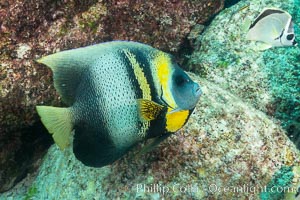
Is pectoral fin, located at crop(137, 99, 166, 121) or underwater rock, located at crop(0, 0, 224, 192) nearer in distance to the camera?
pectoral fin, located at crop(137, 99, 166, 121)

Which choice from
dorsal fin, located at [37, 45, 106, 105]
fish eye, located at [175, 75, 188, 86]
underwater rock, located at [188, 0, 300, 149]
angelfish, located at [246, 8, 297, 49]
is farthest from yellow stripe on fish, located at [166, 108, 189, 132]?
underwater rock, located at [188, 0, 300, 149]

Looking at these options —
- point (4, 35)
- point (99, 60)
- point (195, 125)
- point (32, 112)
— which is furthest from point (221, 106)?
point (4, 35)

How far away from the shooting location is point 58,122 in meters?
1.92

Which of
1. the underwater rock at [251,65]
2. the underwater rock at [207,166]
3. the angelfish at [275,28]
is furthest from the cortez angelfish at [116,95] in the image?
the underwater rock at [251,65]

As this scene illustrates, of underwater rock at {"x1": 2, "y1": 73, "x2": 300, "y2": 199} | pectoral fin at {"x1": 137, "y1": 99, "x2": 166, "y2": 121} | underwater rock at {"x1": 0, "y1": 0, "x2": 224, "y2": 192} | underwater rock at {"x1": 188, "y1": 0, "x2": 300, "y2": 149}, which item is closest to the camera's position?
pectoral fin at {"x1": 137, "y1": 99, "x2": 166, "y2": 121}

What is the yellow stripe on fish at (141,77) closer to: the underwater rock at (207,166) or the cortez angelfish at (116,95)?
the cortez angelfish at (116,95)

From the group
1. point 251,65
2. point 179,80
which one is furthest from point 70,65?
point 251,65

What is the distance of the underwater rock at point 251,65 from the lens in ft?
11.4

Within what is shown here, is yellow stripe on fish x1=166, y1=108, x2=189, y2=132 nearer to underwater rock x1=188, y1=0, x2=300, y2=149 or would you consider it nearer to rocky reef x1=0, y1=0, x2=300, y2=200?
rocky reef x1=0, y1=0, x2=300, y2=200

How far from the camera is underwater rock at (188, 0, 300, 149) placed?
137 inches

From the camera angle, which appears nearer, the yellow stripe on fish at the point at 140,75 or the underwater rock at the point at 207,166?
the yellow stripe on fish at the point at 140,75

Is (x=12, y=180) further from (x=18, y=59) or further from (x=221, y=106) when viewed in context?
(x=221, y=106)

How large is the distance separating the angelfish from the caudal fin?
6.74 ft

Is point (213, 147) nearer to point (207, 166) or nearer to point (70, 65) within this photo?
point (207, 166)
